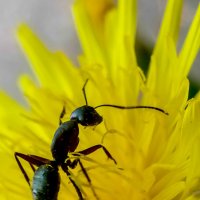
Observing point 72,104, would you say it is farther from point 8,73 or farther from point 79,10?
point 8,73

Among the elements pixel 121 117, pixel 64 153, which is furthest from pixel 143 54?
pixel 64 153

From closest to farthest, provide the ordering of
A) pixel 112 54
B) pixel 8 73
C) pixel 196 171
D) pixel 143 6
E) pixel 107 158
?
pixel 196 171 → pixel 107 158 → pixel 112 54 → pixel 143 6 → pixel 8 73

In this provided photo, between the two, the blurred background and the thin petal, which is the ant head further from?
the blurred background

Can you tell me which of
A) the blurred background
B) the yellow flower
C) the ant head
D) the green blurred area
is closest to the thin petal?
the yellow flower

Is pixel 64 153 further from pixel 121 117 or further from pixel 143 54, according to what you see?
pixel 143 54

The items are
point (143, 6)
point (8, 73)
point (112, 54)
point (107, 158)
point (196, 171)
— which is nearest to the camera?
point (196, 171)

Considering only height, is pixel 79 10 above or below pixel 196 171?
above

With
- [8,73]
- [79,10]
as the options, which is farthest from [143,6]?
[8,73]

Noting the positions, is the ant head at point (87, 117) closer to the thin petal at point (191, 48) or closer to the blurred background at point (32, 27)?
the thin petal at point (191, 48)

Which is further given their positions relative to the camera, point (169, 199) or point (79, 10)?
point (79, 10)
